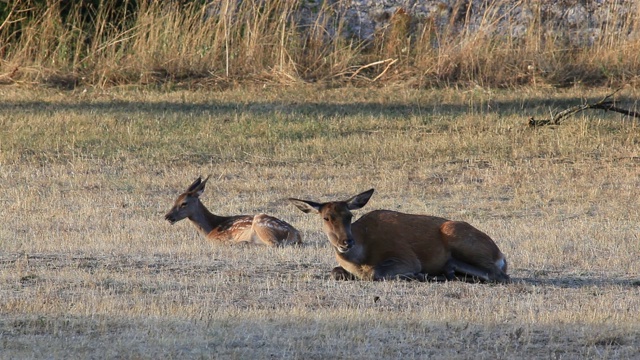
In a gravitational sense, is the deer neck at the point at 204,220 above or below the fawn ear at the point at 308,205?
below

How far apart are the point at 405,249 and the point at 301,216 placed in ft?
13.8

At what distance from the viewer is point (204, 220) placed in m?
12.9

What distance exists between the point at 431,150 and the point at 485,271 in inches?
301

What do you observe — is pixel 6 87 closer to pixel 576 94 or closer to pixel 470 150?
pixel 470 150

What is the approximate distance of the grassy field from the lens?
7.41m

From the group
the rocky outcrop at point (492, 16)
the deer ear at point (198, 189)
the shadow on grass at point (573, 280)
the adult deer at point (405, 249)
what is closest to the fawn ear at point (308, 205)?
the adult deer at point (405, 249)

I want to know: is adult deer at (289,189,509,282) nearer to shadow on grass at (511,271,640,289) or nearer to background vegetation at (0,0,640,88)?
shadow on grass at (511,271,640,289)

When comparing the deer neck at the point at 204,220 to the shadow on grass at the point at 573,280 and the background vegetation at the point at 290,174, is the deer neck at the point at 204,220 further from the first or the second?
the shadow on grass at the point at 573,280

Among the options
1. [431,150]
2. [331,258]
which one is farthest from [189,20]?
[331,258]

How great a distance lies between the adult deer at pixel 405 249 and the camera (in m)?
9.58

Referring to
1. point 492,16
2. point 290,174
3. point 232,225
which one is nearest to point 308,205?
point 232,225

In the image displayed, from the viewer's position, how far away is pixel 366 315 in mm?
7910

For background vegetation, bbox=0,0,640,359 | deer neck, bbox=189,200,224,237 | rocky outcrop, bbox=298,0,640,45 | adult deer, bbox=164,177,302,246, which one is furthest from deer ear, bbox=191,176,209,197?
rocky outcrop, bbox=298,0,640,45

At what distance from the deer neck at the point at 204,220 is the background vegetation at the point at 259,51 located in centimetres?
925
